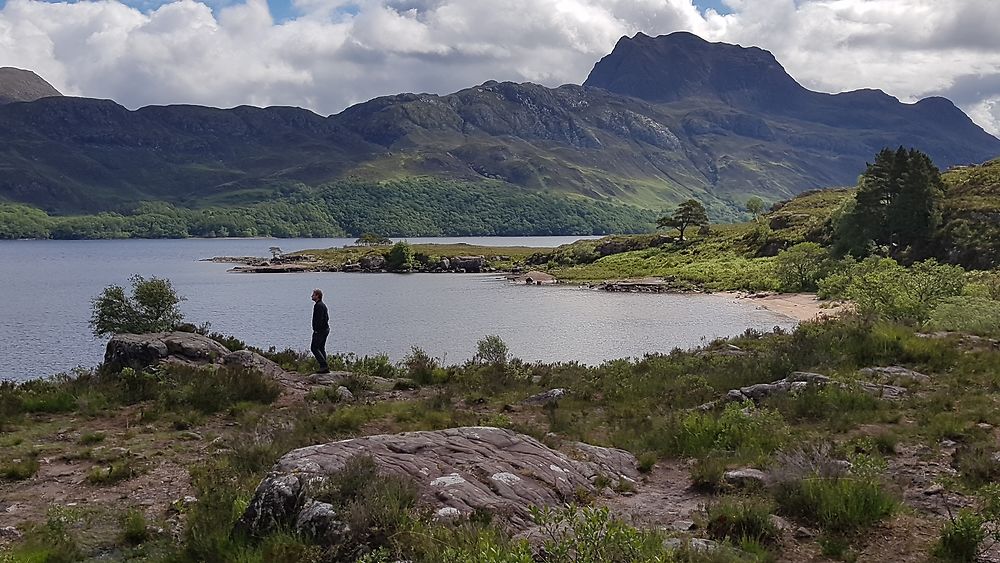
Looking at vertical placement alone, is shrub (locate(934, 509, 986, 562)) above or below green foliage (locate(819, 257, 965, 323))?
below

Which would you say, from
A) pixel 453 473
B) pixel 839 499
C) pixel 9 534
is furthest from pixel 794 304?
pixel 9 534

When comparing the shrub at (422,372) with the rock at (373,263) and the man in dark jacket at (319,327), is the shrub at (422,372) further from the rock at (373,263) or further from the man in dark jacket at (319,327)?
the rock at (373,263)

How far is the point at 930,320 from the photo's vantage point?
29016mm

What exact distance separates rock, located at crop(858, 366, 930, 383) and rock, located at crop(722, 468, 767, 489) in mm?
9087

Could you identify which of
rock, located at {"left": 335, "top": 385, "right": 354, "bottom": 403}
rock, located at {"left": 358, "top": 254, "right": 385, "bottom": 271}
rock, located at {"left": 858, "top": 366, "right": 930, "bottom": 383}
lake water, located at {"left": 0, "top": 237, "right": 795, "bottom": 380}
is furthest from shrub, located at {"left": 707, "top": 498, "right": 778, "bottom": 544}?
rock, located at {"left": 358, "top": 254, "right": 385, "bottom": 271}

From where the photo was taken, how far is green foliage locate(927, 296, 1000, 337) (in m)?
25.0

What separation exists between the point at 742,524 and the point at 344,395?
14.2 meters

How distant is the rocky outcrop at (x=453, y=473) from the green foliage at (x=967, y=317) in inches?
764

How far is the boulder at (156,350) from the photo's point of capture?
886 inches

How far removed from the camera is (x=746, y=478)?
1054cm

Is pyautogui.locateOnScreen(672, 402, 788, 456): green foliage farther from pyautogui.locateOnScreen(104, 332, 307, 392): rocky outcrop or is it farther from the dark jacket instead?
the dark jacket

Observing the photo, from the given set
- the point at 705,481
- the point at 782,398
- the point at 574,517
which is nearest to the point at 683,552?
the point at 574,517

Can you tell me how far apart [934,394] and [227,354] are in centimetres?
2128

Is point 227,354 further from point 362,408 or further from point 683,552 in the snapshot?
point 683,552
